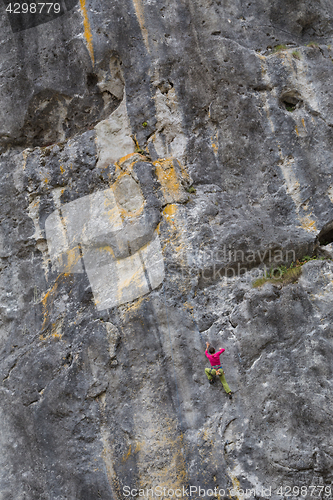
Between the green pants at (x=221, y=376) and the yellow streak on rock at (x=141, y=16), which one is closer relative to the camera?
the green pants at (x=221, y=376)

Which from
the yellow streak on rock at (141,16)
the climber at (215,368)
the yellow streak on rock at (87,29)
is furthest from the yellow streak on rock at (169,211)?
the yellow streak on rock at (87,29)

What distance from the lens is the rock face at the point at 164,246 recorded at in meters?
5.29

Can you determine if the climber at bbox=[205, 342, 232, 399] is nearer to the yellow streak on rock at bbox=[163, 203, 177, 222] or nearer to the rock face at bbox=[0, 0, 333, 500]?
the rock face at bbox=[0, 0, 333, 500]

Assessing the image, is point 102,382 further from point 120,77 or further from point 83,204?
point 120,77

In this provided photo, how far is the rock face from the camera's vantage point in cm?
529

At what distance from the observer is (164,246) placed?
19.4ft

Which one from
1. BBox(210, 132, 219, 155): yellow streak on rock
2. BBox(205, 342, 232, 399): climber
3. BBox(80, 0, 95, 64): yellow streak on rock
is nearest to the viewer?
BBox(205, 342, 232, 399): climber

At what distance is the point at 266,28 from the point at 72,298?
206 inches

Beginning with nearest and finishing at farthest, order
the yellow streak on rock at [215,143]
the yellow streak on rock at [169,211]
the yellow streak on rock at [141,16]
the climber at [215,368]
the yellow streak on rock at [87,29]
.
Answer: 1. the climber at [215,368]
2. the yellow streak on rock at [169,211]
3. the yellow streak on rock at [215,143]
4. the yellow streak on rock at [141,16]
5. the yellow streak on rock at [87,29]

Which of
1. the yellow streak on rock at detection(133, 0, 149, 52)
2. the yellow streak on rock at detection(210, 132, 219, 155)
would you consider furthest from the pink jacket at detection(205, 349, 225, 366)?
the yellow streak on rock at detection(133, 0, 149, 52)

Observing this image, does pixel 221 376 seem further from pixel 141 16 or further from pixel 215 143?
pixel 141 16

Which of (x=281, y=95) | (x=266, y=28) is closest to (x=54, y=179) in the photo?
(x=281, y=95)

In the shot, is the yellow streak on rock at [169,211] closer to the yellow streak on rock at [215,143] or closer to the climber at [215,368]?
the yellow streak on rock at [215,143]

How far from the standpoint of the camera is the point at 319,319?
5.48 metres
